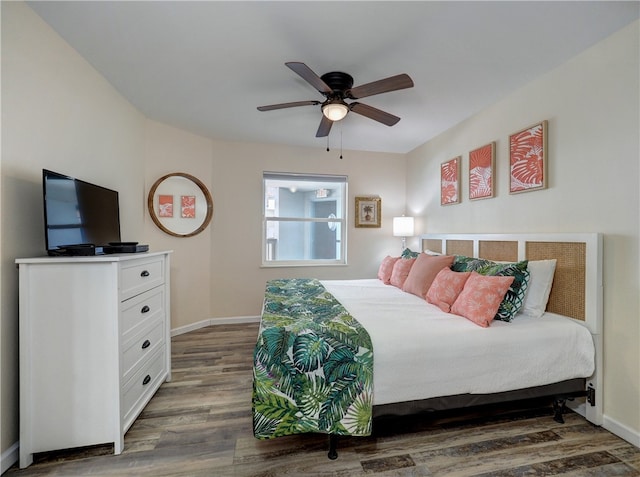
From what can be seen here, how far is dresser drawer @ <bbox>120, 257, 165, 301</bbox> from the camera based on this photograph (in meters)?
1.67

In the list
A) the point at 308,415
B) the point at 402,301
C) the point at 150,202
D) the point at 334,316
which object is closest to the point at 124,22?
the point at 150,202

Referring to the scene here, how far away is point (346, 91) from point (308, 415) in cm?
210

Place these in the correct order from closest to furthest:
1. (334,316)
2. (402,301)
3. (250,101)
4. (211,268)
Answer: (334,316) → (402,301) → (250,101) → (211,268)

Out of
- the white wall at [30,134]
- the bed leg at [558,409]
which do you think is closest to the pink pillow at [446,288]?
the bed leg at [558,409]

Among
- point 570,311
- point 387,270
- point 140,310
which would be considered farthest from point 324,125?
point 570,311

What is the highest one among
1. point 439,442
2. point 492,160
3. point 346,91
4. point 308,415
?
point 346,91

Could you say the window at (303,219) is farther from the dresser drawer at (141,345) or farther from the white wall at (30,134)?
the white wall at (30,134)

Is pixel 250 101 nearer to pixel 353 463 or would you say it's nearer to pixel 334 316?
pixel 334 316

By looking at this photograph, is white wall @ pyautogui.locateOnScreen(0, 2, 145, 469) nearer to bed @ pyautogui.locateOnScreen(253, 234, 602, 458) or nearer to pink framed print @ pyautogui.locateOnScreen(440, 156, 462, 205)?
bed @ pyautogui.locateOnScreen(253, 234, 602, 458)

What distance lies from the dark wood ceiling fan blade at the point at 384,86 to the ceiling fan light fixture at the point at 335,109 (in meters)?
0.11

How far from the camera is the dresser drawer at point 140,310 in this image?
1673 millimetres

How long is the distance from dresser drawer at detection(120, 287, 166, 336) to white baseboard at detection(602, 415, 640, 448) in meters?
3.06

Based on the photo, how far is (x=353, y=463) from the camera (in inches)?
59.6

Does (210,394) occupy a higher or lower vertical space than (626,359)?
lower
